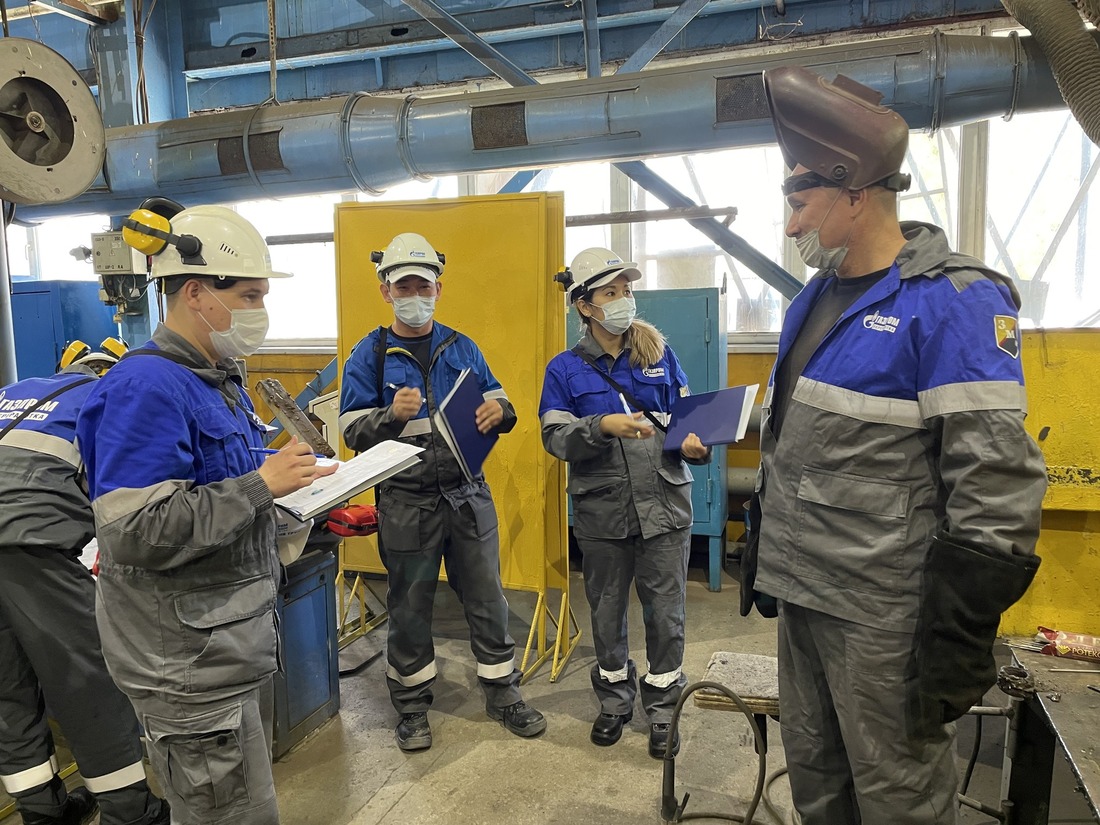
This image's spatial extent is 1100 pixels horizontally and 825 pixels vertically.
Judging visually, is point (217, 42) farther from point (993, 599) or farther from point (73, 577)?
point (993, 599)

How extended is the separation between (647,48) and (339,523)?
2.92m

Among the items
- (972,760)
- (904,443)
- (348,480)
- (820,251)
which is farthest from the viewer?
(972,760)

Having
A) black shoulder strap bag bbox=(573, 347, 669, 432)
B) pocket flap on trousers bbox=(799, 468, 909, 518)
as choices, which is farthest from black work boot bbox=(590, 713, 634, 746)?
pocket flap on trousers bbox=(799, 468, 909, 518)

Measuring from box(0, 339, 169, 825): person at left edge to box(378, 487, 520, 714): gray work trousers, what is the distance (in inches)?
34.8

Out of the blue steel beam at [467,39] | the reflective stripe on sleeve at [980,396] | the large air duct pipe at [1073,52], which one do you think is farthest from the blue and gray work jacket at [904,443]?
the blue steel beam at [467,39]

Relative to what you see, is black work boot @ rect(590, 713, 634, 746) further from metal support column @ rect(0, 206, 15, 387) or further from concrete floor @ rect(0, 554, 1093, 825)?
metal support column @ rect(0, 206, 15, 387)

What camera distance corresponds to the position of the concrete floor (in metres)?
2.29

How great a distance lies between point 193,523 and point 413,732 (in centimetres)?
165

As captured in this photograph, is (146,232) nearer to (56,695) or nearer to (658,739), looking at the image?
(56,695)

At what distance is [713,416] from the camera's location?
2.32 metres

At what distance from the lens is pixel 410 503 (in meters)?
2.63

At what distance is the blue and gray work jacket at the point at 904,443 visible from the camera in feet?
3.95

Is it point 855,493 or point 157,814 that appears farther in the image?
point 157,814

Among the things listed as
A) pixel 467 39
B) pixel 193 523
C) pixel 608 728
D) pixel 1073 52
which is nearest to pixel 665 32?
pixel 467 39
